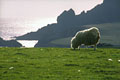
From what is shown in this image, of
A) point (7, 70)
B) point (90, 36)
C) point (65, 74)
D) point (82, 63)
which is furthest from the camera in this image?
point (90, 36)

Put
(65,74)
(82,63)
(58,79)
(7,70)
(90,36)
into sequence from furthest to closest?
(90,36) → (82,63) → (7,70) → (65,74) → (58,79)

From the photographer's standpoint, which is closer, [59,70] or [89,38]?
[59,70]

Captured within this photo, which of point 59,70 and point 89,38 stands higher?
point 89,38

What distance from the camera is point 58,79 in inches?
580

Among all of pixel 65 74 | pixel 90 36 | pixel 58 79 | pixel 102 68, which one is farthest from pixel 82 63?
pixel 90 36

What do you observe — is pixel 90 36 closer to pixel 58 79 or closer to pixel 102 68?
pixel 102 68

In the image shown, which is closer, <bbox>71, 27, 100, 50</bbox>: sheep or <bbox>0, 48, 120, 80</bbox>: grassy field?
<bbox>0, 48, 120, 80</bbox>: grassy field

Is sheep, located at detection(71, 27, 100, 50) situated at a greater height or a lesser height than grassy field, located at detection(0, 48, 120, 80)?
greater

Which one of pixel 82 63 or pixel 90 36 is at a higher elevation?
pixel 90 36

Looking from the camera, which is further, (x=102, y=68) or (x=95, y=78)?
(x=102, y=68)

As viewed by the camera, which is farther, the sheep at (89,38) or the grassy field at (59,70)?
the sheep at (89,38)

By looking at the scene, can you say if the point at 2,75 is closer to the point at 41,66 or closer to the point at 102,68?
the point at 41,66

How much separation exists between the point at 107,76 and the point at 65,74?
2.40 m

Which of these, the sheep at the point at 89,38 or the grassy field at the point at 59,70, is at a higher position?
the sheep at the point at 89,38
